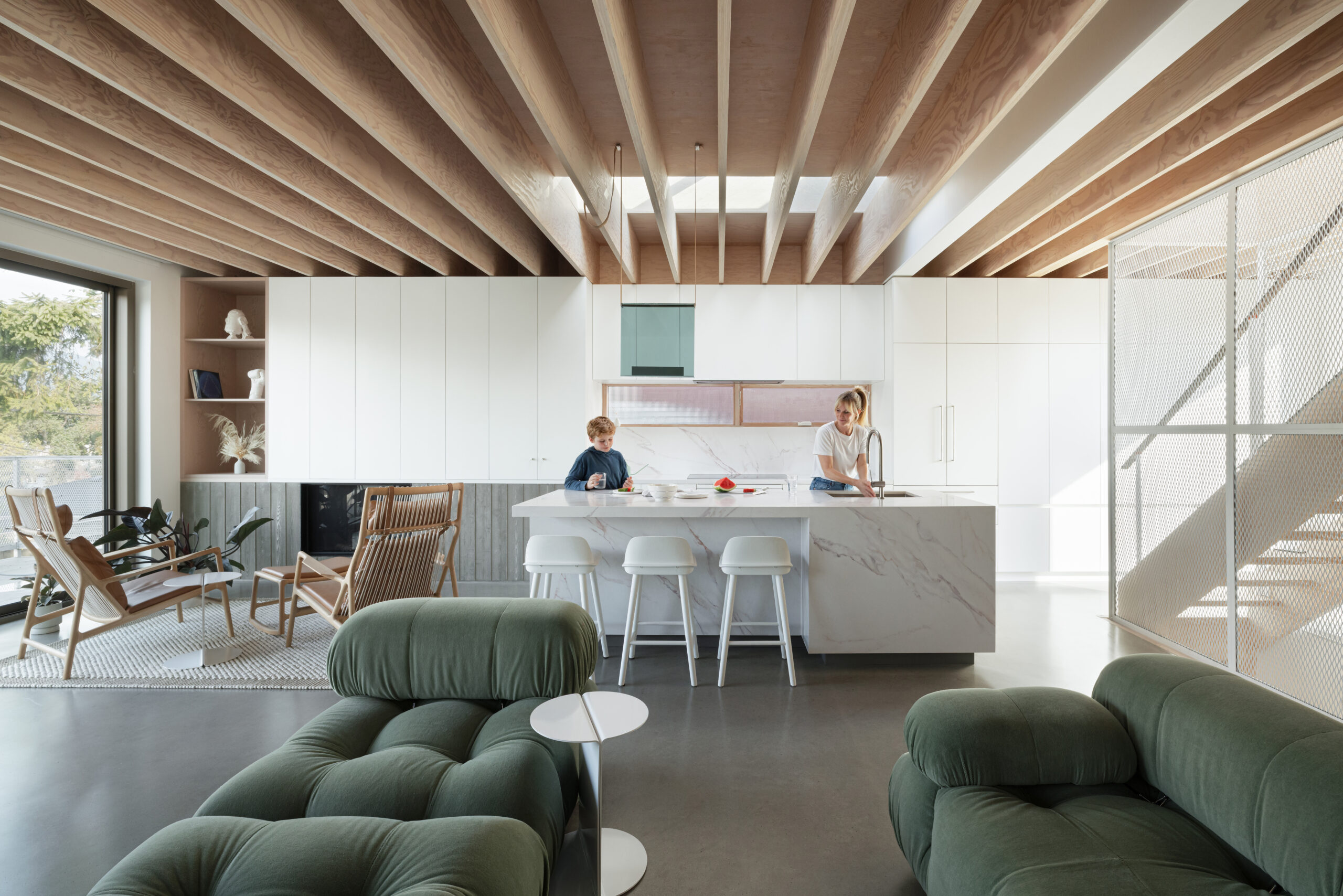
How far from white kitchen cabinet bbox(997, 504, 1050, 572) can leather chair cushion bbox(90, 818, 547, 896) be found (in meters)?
5.31

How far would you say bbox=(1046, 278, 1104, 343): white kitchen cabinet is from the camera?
5609 mm

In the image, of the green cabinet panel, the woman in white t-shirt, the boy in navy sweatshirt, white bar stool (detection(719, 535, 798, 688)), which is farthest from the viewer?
the green cabinet panel

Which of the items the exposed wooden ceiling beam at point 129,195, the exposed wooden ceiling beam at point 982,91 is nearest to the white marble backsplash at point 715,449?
the exposed wooden ceiling beam at point 982,91

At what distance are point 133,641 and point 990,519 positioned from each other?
5.26m

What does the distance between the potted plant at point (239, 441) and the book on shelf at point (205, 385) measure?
301 millimetres

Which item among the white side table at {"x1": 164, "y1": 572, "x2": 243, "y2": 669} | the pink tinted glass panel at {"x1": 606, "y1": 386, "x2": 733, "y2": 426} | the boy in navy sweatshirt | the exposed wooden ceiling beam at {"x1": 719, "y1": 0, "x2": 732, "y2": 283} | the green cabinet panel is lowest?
Answer: the white side table at {"x1": 164, "y1": 572, "x2": 243, "y2": 669}

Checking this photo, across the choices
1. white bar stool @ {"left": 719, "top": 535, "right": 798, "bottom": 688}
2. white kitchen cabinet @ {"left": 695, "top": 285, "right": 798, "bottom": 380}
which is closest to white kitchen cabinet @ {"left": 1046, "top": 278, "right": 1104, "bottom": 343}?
white kitchen cabinet @ {"left": 695, "top": 285, "right": 798, "bottom": 380}

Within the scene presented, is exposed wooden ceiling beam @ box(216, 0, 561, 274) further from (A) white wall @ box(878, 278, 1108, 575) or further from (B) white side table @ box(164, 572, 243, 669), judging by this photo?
(A) white wall @ box(878, 278, 1108, 575)

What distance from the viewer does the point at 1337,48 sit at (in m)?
2.47

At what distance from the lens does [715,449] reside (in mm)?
6246

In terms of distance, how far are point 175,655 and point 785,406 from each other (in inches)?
195

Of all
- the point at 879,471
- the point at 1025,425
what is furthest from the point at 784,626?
the point at 1025,425

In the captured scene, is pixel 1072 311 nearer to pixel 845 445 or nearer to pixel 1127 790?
pixel 845 445

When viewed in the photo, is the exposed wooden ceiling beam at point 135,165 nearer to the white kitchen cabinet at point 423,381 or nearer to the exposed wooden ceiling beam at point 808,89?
the white kitchen cabinet at point 423,381
